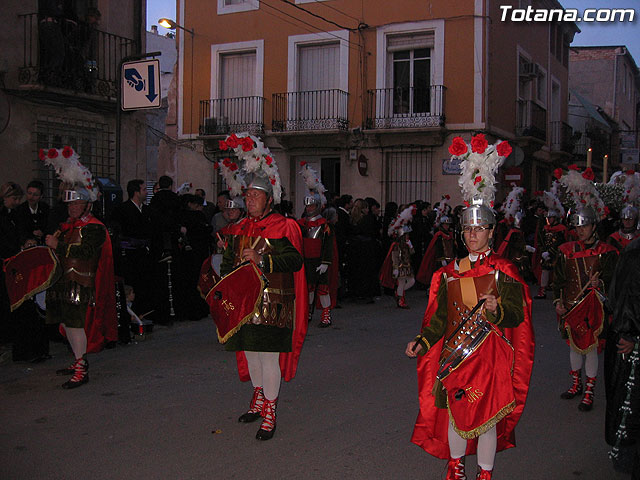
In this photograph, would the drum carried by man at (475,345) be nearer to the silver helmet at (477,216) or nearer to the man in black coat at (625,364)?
the silver helmet at (477,216)

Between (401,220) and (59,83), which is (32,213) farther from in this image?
(401,220)

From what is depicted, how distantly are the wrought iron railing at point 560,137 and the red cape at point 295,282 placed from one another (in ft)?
75.3

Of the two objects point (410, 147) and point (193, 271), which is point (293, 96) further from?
point (193, 271)

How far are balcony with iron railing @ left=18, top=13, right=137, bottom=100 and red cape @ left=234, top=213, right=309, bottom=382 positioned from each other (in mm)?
7571

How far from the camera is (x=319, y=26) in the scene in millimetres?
20094

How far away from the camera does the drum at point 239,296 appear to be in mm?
5008

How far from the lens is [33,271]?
6.39m

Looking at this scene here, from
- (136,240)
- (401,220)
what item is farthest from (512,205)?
(136,240)

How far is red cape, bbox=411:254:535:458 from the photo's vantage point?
4.04 m

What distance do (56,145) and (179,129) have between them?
31.0 feet

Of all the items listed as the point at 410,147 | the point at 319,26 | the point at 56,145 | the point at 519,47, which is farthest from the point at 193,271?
the point at 519,47

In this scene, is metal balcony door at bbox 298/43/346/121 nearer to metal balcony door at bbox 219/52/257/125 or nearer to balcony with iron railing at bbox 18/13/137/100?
metal balcony door at bbox 219/52/257/125

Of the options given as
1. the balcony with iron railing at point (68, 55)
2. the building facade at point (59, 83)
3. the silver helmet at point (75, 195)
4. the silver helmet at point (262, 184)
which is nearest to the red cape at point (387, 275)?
the building facade at point (59, 83)

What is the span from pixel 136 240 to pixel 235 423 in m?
4.38
